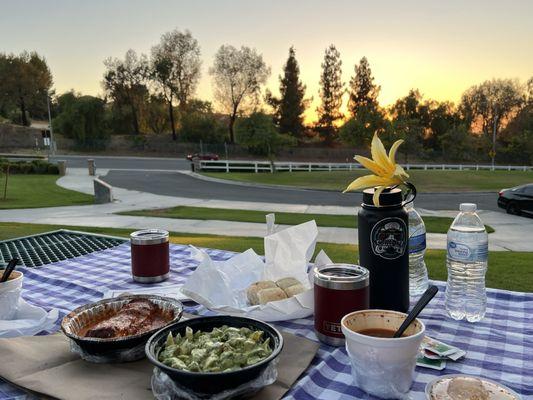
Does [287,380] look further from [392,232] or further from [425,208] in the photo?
[425,208]

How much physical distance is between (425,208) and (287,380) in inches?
639

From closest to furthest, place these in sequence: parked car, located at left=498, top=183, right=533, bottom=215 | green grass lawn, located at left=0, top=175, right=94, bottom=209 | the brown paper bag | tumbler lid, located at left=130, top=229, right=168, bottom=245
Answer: the brown paper bag
tumbler lid, located at left=130, top=229, right=168, bottom=245
parked car, located at left=498, top=183, right=533, bottom=215
green grass lawn, located at left=0, top=175, right=94, bottom=209

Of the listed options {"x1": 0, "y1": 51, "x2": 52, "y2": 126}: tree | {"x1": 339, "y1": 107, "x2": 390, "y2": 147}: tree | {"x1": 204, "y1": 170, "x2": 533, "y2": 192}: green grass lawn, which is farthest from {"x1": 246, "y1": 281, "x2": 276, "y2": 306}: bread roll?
{"x1": 0, "y1": 51, "x2": 52, "y2": 126}: tree

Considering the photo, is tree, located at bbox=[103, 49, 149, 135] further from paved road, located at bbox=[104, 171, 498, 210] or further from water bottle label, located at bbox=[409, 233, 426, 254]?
water bottle label, located at bbox=[409, 233, 426, 254]

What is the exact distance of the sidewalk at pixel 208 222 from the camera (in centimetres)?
985

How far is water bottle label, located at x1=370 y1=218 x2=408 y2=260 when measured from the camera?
5.56 ft

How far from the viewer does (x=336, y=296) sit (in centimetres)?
156

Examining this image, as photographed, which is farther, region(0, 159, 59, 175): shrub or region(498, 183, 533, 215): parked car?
region(0, 159, 59, 175): shrub

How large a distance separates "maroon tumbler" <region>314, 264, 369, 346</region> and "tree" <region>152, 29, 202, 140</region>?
54.8m

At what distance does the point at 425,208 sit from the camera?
54.1 feet

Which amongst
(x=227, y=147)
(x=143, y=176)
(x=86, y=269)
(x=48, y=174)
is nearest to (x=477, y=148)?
(x=227, y=147)

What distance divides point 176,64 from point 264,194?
125 ft

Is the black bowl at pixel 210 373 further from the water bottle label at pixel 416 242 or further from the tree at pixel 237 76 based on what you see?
the tree at pixel 237 76

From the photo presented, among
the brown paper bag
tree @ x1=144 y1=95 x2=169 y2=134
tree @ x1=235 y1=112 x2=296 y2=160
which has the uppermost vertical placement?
tree @ x1=144 y1=95 x2=169 y2=134
